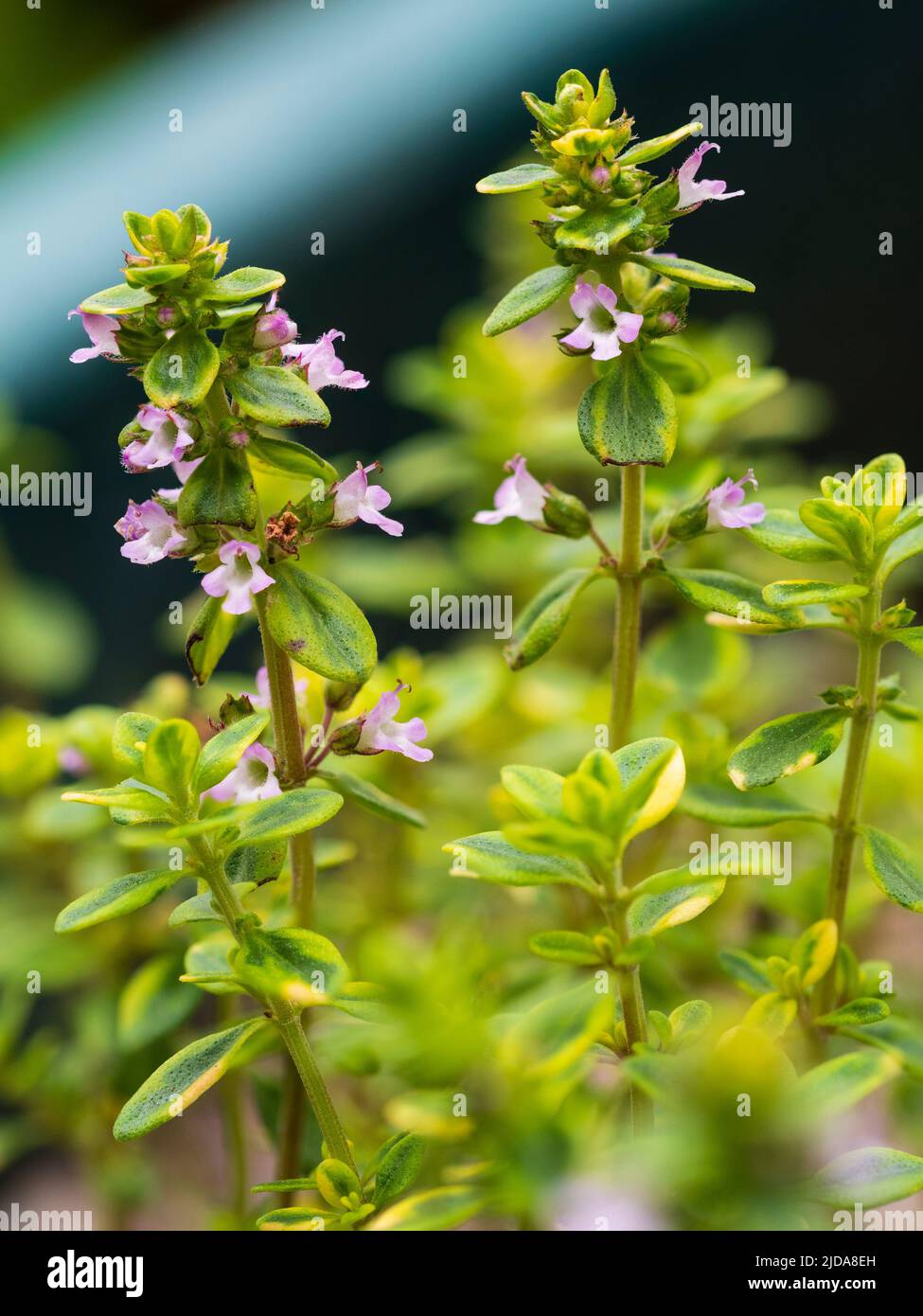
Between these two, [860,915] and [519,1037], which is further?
[860,915]

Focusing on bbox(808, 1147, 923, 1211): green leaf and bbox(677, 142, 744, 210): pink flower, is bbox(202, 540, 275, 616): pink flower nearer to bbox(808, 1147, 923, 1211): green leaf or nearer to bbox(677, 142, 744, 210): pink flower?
bbox(677, 142, 744, 210): pink flower

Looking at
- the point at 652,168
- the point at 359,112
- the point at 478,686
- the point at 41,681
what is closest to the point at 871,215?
the point at 652,168

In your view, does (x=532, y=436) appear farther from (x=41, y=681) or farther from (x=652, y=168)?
(x=41, y=681)

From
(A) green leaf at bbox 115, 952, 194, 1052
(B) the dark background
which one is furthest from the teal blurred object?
(A) green leaf at bbox 115, 952, 194, 1052

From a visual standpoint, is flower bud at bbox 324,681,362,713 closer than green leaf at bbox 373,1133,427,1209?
No

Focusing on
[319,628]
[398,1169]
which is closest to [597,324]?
[319,628]

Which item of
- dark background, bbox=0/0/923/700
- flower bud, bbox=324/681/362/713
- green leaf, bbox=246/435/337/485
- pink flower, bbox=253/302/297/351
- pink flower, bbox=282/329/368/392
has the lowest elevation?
flower bud, bbox=324/681/362/713
